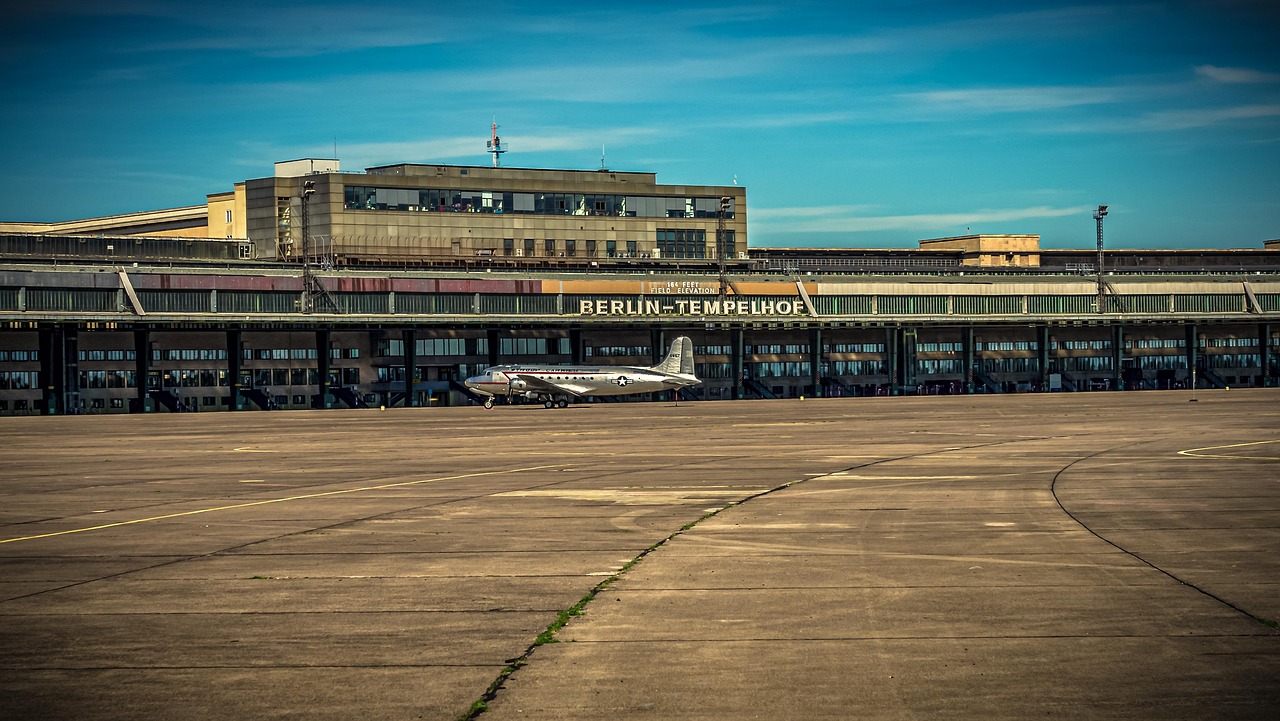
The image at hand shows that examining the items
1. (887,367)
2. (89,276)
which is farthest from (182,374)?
(887,367)

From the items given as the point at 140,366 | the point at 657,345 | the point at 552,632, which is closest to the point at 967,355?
the point at 657,345

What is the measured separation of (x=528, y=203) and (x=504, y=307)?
2299 cm

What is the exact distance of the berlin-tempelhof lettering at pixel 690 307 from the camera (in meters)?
131

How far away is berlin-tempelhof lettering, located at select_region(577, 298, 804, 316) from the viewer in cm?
13075

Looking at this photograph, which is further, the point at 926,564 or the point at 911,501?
the point at 911,501

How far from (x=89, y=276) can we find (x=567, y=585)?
332 ft

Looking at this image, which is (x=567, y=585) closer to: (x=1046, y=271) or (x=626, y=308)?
(x=626, y=308)

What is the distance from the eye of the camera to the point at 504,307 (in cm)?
12756

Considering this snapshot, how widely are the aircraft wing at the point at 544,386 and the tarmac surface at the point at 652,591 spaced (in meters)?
66.4

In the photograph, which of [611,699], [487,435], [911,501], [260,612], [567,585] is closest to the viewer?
[611,699]

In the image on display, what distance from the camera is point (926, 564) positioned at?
19828 mm

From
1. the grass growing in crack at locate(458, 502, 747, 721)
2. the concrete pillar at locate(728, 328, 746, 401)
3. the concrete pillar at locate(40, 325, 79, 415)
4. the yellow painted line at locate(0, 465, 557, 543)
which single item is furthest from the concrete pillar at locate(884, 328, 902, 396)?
the grass growing in crack at locate(458, 502, 747, 721)

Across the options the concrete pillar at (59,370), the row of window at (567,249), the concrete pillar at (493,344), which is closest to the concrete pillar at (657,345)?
the concrete pillar at (493,344)

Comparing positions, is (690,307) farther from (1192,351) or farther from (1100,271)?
(1192,351)
